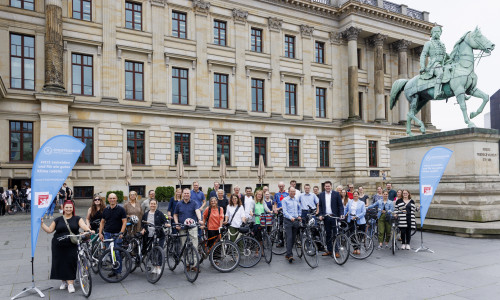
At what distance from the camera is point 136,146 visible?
29.4 m

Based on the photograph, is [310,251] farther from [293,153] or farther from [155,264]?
[293,153]

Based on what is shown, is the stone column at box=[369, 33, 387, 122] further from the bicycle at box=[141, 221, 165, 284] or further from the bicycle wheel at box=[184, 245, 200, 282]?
the bicycle at box=[141, 221, 165, 284]

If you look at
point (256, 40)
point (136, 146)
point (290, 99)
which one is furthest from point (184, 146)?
point (256, 40)

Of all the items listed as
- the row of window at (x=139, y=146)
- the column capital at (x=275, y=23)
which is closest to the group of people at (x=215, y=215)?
the row of window at (x=139, y=146)

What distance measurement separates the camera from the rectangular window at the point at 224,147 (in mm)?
33094

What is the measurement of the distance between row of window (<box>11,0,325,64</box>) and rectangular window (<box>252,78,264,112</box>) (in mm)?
3071

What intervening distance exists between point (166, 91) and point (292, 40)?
14.5m


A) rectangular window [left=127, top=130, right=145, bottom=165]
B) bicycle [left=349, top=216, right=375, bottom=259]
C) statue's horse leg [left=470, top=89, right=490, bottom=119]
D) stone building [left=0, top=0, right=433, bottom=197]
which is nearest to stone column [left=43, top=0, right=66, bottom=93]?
stone building [left=0, top=0, right=433, bottom=197]

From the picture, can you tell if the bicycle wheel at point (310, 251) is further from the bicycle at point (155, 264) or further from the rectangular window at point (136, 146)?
the rectangular window at point (136, 146)

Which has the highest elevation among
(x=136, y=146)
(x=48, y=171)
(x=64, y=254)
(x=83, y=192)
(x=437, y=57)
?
(x=437, y=57)

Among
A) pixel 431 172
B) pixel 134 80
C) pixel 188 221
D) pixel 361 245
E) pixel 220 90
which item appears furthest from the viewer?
pixel 220 90

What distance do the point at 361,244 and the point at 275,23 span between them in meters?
29.7

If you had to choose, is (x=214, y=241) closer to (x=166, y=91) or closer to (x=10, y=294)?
(x=10, y=294)

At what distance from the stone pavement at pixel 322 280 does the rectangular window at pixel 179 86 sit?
2174cm
